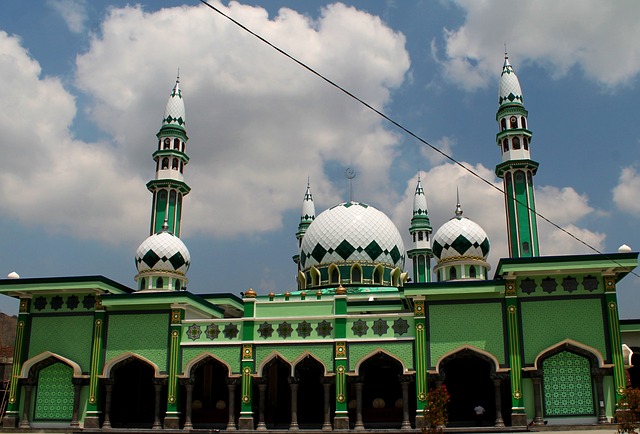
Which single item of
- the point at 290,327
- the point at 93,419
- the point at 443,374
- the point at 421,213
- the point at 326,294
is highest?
the point at 421,213

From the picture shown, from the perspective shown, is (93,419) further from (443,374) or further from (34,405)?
(443,374)

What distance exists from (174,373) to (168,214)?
10481 mm

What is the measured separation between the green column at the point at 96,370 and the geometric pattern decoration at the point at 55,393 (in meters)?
0.99

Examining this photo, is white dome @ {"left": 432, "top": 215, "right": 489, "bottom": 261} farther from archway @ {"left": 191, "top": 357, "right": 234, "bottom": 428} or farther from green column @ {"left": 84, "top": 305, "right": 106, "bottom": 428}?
green column @ {"left": 84, "top": 305, "right": 106, "bottom": 428}

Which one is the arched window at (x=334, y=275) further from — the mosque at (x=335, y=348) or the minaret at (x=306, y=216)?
the minaret at (x=306, y=216)

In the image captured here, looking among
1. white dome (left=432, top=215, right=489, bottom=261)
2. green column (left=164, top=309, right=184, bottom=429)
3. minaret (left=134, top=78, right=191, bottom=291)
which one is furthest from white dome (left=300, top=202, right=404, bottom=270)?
green column (left=164, top=309, right=184, bottom=429)

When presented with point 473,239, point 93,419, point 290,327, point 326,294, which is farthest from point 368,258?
point 93,419

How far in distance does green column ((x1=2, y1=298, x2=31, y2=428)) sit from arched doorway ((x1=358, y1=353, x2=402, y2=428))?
1225 centimetres

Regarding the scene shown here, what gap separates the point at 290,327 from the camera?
77.8 feet

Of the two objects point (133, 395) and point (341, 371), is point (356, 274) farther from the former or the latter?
point (133, 395)

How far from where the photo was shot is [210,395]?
26062 millimetres

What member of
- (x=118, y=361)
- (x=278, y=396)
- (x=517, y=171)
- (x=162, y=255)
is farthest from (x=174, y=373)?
(x=517, y=171)

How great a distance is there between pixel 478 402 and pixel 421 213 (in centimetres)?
2033

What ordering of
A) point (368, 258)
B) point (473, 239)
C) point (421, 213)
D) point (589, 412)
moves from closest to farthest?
1. point (589, 412)
2. point (473, 239)
3. point (368, 258)
4. point (421, 213)
